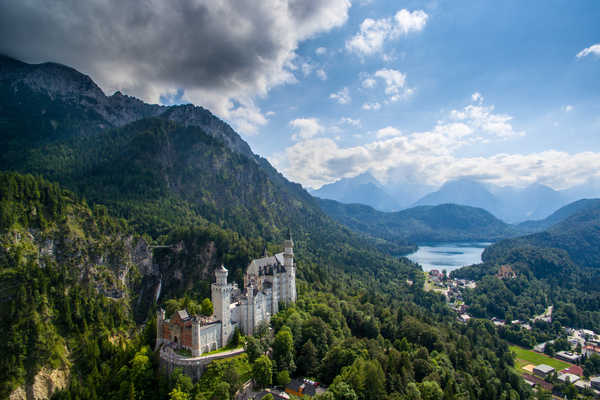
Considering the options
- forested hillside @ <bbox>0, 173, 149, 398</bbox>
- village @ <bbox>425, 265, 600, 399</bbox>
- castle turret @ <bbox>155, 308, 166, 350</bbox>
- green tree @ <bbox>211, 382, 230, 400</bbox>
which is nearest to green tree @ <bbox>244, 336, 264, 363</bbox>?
green tree @ <bbox>211, 382, 230, 400</bbox>

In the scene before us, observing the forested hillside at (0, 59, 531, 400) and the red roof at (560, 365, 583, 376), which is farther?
the red roof at (560, 365, 583, 376)

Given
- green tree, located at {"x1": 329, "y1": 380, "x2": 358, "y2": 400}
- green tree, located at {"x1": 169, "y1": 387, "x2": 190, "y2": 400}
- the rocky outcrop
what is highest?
green tree, located at {"x1": 169, "y1": 387, "x2": 190, "y2": 400}

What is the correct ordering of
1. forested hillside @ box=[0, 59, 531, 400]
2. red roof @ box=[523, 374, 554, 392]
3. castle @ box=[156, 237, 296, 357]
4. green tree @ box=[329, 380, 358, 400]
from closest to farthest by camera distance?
green tree @ box=[329, 380, 358, 400]
castle @ box=[156, 237, 296, 357]
forested hillside @ box=[0, 59, 531, 400]
red roof @ box=[523, 374, 554, 392]

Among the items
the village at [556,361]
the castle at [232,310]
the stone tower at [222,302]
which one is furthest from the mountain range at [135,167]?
the village at [556,361]

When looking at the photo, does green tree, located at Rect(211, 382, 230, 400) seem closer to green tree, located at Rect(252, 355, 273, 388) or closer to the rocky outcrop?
green tree, located at Rect(252, 355, 273, 388)

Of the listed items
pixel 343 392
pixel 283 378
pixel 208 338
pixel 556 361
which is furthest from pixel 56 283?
pixel 556 361

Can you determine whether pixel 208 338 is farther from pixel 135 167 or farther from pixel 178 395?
pixel 135 167

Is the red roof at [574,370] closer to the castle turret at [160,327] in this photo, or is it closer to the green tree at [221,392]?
the green tree at [221,392]
